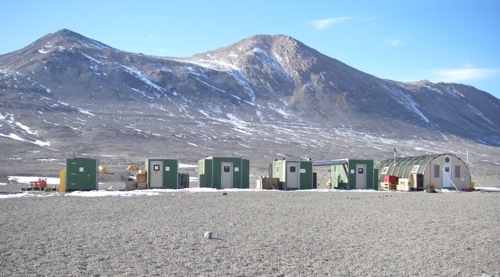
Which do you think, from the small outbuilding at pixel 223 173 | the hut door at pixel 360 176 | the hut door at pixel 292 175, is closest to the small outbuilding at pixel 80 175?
the small outbuilding at pixel 223 173

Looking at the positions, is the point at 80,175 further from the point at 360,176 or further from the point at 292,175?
the point at 360,176

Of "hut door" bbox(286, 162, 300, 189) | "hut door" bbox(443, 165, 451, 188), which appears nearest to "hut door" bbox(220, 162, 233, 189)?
"hut door" bbox(286, 162, 300, 189)

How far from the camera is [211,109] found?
481 feet

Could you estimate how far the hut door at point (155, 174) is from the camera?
35.8m

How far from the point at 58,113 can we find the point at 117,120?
13.6m

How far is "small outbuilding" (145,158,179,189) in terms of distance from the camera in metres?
35.7

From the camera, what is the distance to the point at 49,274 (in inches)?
359

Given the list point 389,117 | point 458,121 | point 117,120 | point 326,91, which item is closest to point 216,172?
point 117,120

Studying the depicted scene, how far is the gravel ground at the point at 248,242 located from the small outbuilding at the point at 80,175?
1259cm

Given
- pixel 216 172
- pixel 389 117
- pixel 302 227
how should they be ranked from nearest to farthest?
pixel 302 227 < pixel 216 172 < pixel 389 117

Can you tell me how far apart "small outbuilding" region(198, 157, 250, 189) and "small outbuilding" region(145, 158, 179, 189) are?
2.05 m

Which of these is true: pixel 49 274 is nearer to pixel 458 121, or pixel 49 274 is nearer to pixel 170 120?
pixel 170 120

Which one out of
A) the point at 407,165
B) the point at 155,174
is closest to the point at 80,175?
the point at 155,174

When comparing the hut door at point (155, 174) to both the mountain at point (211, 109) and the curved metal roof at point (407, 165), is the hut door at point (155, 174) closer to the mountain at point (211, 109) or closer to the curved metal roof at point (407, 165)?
the curved metal roof at point (407, 165)
